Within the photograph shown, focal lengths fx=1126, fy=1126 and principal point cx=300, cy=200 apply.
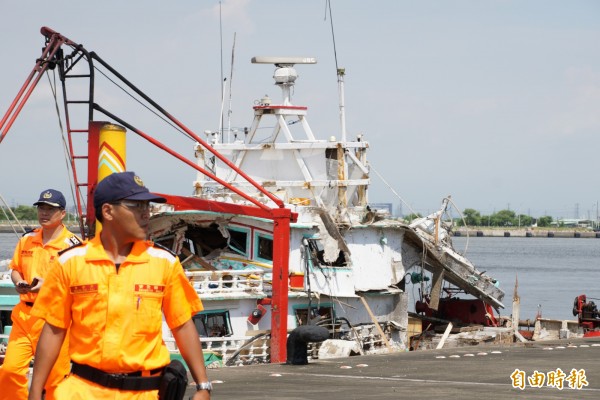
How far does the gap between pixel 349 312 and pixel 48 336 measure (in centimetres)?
1906

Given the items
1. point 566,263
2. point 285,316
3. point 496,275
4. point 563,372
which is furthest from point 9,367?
point 566,263

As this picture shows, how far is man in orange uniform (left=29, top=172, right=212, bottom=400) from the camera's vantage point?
18.2ft

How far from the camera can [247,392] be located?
38.5ft

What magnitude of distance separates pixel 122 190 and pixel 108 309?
597 mm

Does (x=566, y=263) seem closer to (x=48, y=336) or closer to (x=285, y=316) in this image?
(x=285, y=316)

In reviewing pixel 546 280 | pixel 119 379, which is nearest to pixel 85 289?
pixel 119 379

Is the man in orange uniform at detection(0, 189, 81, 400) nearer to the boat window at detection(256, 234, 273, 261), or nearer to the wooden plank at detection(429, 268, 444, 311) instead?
the boat window at detection(256, 234, 273, 261)

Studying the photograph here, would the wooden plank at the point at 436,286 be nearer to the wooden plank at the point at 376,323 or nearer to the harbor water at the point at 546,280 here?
the wooden plank at the point at 376,323

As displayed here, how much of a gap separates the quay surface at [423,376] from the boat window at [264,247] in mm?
7967

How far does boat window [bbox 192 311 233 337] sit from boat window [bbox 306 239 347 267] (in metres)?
2.81

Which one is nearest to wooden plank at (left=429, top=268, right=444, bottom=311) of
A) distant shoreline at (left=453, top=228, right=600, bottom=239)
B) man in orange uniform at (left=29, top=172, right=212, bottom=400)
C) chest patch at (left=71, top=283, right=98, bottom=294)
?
man in orange uniform at (left=29, top=172, right=212, bottom=400)

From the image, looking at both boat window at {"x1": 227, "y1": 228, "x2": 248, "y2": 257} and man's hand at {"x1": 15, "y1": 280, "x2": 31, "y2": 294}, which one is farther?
boat window at {"x1": 227, "y1": 228, "x2": 248, "y2": 257}

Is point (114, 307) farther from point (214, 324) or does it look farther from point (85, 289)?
point (214, 324)

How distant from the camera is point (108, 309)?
5555 millimetres
